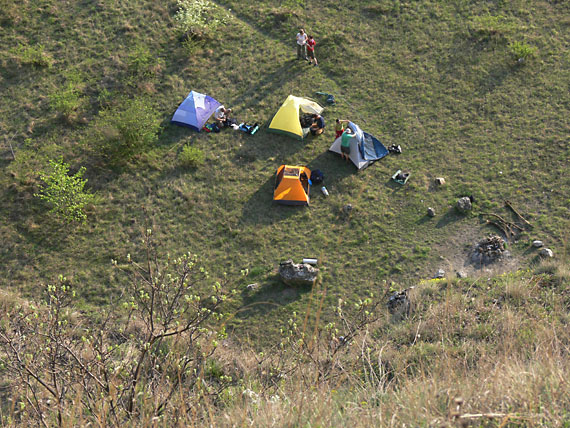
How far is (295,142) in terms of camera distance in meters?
16.3

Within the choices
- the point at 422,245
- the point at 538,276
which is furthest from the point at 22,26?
the point at 538,276

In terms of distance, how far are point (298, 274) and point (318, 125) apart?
18.4ft

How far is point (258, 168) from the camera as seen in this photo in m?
15.7

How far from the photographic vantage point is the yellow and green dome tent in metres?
16.2

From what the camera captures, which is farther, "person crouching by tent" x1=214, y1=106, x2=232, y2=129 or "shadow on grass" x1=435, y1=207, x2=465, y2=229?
"person crouching by tent" x1=214, y1=106, x2=232, y2=129

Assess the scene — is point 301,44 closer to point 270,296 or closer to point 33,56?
point 33,56

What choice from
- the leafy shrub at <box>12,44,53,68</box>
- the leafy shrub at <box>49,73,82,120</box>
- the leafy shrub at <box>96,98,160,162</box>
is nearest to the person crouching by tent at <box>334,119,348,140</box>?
the leafy shrub at <box>96,98,160,162</box>

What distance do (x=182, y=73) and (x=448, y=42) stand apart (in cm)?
980

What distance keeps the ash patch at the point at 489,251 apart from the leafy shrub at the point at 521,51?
8202mm

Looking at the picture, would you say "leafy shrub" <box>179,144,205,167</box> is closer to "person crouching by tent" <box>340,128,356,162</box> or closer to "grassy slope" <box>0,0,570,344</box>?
"grassy slope" <box>0,0,570,344</box>

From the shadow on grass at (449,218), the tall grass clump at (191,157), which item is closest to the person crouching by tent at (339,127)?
the shadow on grass at (449,218)

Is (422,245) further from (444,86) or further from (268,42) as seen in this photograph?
(268,42)

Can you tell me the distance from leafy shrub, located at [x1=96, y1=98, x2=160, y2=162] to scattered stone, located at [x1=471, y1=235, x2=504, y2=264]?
Result: 9.93 metres

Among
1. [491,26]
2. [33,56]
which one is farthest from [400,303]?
[33,56]
